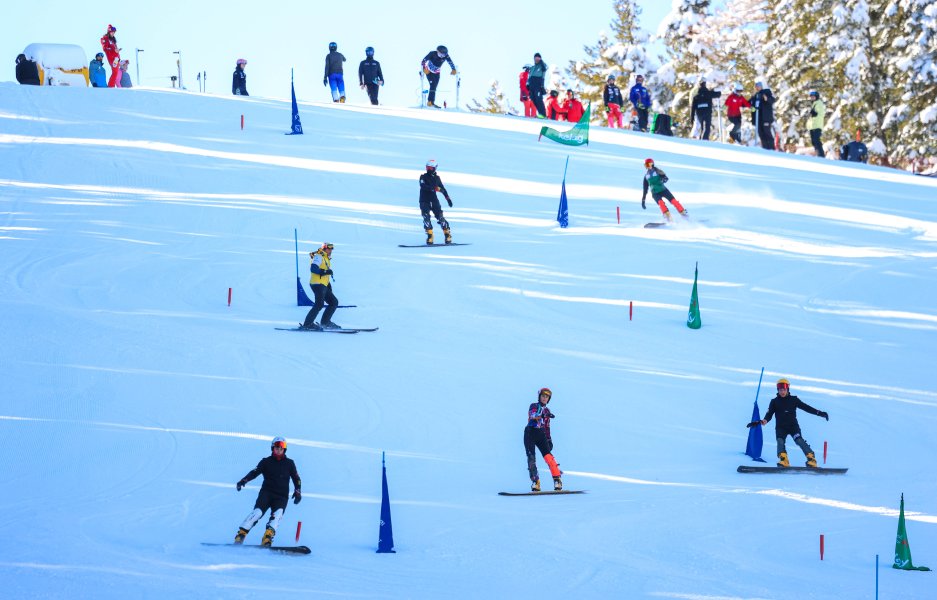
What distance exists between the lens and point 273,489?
11.8 m

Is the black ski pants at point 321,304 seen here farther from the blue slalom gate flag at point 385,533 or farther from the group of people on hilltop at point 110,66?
the group of people on hilltop at point 110,66

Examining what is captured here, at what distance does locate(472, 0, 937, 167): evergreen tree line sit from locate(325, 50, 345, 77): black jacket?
34.4ft

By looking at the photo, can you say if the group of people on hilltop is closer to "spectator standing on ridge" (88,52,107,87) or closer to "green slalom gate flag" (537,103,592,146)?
"spectator standing on ridge" (88,52,107,87)

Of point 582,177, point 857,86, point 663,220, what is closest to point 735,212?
point 663,220

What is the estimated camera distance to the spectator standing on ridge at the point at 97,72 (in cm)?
3956

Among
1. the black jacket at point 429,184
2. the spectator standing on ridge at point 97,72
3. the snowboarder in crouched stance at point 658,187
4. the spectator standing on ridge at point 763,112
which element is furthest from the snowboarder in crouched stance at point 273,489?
the spectator standing on ridge at point 97,72

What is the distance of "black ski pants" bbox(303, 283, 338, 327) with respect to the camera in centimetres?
1875

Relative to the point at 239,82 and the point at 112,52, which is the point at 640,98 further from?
the point at 112,52

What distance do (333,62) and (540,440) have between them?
24.5 metres

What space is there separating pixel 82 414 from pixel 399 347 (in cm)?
503

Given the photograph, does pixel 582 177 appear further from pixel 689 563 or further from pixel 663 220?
pixel 689 563

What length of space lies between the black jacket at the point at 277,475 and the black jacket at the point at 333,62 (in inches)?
989

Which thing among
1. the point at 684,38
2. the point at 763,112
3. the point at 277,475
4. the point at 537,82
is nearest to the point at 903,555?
the point at 277,475

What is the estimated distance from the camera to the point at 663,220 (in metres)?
26.5
